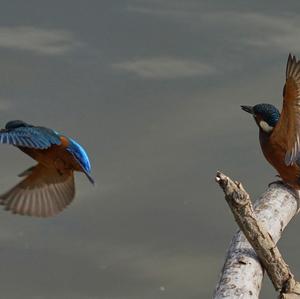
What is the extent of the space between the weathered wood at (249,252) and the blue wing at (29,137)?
637mm

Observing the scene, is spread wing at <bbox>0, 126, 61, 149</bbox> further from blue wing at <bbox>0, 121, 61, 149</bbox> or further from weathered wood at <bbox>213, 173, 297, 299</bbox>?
weathered wood at <bbox>213, 173, 297, 299</bbox>

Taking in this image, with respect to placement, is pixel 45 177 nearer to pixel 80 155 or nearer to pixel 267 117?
pixel 80 155

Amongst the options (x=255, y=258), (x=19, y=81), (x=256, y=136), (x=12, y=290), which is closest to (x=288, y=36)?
(x=256, y=136)

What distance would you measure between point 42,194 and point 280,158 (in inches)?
33.3

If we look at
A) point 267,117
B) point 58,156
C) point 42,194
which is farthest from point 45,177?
point 267,117

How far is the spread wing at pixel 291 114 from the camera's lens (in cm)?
375

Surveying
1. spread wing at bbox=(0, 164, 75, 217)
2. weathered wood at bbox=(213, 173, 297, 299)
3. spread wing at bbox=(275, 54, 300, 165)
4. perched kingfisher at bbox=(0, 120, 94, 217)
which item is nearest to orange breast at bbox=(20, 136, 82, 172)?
perched kingfisher at bbox=(0, 120, 94, 217)

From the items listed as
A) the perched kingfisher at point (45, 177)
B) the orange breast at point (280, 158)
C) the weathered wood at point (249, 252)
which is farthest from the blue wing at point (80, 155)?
the orange breast at point (280, 158)

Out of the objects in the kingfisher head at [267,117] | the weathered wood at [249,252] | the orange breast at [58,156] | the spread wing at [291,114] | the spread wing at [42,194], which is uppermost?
the kingfisher head at [267,117]

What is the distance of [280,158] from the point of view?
13.8ft

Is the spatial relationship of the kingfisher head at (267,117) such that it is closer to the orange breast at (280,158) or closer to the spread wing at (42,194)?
the orange breast at (280,158)

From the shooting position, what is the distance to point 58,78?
6297 mm

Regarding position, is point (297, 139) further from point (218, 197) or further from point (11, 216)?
point (11, 216)

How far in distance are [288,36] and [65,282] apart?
2.34 meters
